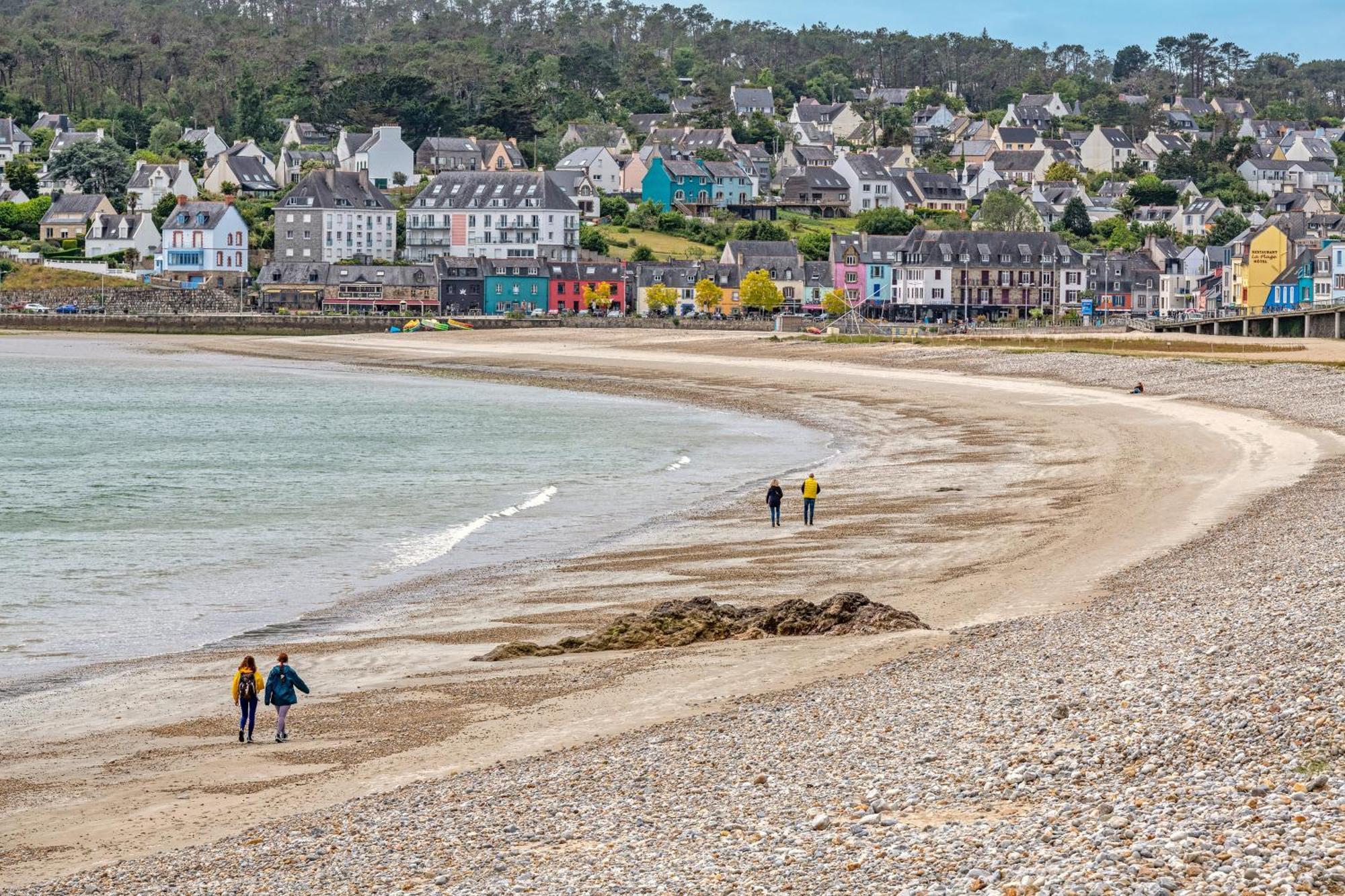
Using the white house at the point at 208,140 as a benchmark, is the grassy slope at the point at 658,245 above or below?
below

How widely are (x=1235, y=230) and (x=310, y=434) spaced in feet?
388

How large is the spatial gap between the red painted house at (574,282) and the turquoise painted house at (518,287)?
56cm

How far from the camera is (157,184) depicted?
147 meters

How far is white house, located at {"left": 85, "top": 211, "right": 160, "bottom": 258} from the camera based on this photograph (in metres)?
138

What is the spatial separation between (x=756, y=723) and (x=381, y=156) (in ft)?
479

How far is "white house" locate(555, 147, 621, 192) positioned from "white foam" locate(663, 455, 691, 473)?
4694 inches

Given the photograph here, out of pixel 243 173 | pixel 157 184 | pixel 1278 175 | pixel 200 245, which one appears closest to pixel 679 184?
pixel 243 173

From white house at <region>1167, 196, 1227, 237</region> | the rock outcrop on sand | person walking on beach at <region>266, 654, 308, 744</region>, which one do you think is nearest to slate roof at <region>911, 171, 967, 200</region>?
white house at <region>1167, 196, 1227, 237</region>

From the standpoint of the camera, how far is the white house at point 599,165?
524ft

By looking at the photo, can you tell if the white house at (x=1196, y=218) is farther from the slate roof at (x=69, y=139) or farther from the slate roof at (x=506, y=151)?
the slate roof at (x=69, y=139)

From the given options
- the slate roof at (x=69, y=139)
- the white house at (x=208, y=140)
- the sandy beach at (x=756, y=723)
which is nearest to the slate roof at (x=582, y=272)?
the white house at (x=208, y=140)

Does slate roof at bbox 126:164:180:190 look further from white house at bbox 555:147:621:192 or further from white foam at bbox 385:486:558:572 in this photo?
white foam at bbox 385:486:558:572

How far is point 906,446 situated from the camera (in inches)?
1706

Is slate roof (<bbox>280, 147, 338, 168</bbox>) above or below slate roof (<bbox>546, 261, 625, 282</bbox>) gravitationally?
above
